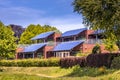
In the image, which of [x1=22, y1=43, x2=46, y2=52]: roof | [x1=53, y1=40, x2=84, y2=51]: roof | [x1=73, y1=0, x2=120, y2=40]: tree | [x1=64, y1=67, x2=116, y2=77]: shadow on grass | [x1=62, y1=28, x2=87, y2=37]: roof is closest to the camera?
[x1=73, y1=0, x2=120, y2=40]: tree

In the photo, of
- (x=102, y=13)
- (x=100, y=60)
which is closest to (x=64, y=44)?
(x=100, y=60)

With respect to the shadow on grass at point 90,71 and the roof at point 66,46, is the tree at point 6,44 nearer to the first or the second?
the roof at point 66,46

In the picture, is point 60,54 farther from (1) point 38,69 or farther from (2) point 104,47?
(1) point 38,69

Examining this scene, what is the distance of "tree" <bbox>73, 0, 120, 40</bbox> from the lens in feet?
120

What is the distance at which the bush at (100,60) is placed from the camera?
139ft

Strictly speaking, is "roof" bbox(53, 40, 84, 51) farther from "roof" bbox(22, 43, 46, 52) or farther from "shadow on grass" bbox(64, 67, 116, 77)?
"shadow on grass" bbox(64, 67, 116, 77)

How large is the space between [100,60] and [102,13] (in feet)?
28.4

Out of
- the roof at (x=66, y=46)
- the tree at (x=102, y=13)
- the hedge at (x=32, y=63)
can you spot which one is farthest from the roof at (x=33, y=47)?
the tree at (x=102, y=13)

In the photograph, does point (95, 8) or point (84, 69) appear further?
point (84, 69)

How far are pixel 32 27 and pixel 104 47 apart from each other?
1847 inches

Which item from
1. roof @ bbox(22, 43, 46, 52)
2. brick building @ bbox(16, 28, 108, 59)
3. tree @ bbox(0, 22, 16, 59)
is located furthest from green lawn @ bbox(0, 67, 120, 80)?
roof @ bbox(22, 43, 46, 52)

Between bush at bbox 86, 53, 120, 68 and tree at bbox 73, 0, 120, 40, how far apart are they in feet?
11.3

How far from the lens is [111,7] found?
37000mm

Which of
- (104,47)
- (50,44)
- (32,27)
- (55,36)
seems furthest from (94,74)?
(32,27)
